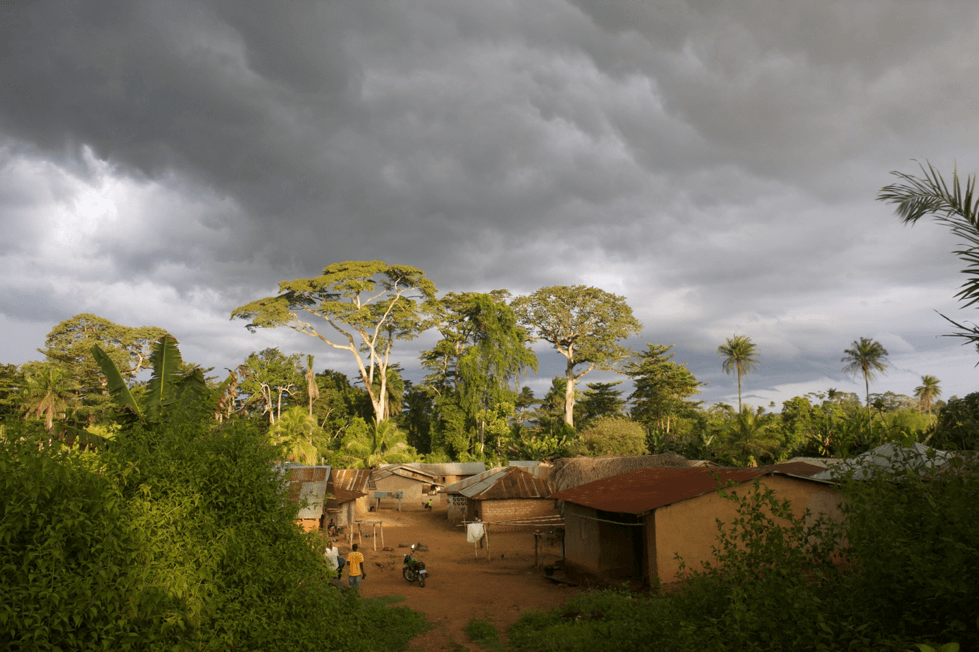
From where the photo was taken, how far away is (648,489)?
1603cm

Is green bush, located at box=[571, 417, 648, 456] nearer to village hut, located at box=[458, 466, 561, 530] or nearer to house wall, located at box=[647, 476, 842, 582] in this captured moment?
village hut, located at box=[458, 466, 561, 530]

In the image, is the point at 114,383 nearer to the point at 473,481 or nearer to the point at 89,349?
the point at 473,481

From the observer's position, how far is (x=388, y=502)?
133 feet

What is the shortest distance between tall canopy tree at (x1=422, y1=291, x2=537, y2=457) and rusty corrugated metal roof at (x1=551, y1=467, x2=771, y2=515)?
2635 cm

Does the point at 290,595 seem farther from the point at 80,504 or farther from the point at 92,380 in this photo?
the point at 92,380

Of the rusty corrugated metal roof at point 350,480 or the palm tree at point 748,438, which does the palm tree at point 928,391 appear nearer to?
the palm tree at point 748,438

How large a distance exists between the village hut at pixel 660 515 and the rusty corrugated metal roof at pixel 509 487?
27.5 ft

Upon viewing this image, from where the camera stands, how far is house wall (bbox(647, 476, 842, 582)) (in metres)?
13.7

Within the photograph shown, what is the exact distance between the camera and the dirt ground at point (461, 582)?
13.4 metres

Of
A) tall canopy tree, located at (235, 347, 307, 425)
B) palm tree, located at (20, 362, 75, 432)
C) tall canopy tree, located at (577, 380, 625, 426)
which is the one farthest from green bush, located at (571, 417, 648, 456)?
palm tree, located at (20, 362, 75, 432)

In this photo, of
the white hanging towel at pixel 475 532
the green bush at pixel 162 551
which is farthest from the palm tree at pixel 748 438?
the green bush at pixel 162 551

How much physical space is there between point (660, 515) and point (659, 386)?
37895mm

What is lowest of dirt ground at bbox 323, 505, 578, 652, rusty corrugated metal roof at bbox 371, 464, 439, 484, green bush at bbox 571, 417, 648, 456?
dirt ground at bbox 323, 505, 578, 652

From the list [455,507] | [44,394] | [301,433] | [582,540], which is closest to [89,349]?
[44,394]
